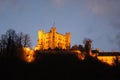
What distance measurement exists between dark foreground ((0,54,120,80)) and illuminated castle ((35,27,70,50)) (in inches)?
1252

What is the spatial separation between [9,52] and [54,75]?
51.6 feet

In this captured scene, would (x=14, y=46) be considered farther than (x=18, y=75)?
Yes

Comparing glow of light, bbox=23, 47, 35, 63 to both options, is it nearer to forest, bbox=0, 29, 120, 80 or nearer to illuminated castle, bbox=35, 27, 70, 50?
forest, bbox=0, 29, 120, 80

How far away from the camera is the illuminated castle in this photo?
117 m

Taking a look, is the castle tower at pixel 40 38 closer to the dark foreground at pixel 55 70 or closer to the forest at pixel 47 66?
the forest at pixel 47 66

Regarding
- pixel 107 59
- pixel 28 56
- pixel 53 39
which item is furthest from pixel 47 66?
pixel 53 39

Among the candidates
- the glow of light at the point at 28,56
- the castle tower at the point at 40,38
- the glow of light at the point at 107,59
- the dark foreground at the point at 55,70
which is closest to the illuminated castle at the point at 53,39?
the castle tower at the point at 40,38

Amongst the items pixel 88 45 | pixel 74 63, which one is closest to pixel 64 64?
pixel 74 63

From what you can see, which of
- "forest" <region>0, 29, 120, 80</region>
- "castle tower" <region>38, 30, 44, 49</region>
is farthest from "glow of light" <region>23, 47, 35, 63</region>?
"castle tower" <region>38, 30, 44, 49</region>

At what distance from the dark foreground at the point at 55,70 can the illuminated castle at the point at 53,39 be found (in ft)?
104

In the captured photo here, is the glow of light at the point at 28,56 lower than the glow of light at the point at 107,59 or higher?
higher

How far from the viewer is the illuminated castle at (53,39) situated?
11691 centimetres

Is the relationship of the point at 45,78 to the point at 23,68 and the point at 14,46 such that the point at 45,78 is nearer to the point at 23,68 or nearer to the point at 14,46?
the point at 23,68

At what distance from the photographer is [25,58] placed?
85.2 meters
